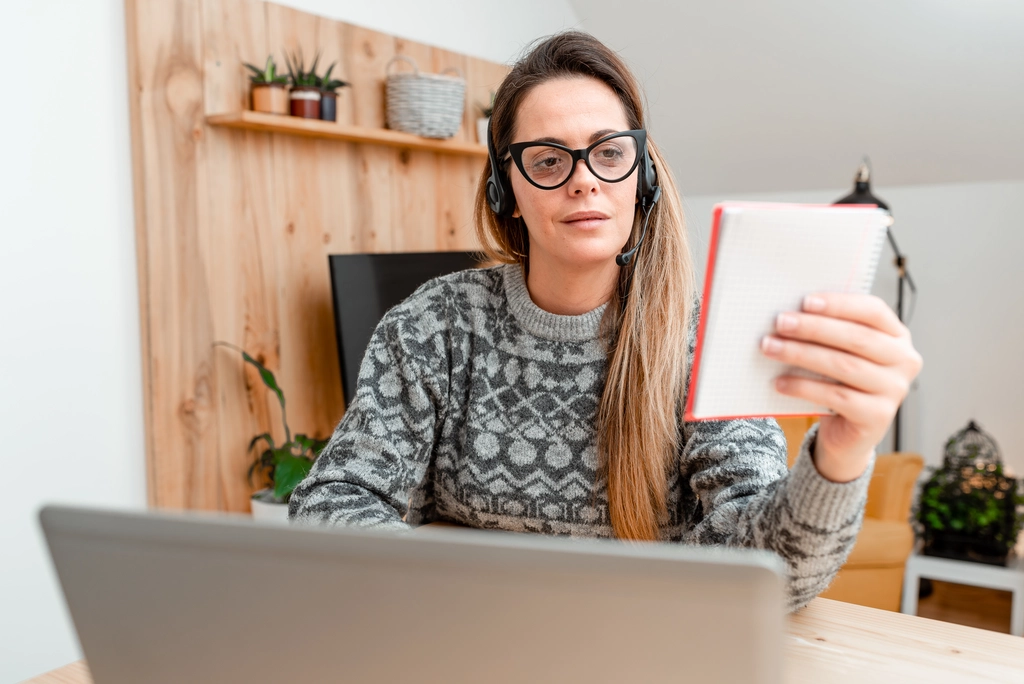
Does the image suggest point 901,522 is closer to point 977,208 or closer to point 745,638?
point 977,208

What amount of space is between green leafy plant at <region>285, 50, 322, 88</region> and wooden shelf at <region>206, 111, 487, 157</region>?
106mm

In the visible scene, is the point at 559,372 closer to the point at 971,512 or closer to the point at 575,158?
the point at 575,158

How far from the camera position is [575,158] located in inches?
43.5

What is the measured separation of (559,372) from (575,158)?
0.27 metres

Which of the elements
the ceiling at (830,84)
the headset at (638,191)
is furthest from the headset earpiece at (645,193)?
the ceiling at (830,84)

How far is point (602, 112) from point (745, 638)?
885mm

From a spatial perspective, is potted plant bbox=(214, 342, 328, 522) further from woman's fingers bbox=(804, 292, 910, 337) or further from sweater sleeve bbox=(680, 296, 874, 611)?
woman's fingers bbox=(804, 292, 910, 337)

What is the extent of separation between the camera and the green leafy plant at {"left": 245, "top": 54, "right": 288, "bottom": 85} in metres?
2.33

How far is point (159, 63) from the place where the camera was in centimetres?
213

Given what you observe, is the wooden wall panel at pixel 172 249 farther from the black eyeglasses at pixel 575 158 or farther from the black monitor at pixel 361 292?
the black eyeglasses at pixel 575 158

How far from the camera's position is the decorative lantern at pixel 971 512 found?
291 cm

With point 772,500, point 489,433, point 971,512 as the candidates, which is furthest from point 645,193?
point 971,512

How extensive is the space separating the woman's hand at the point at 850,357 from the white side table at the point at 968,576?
8.35ft

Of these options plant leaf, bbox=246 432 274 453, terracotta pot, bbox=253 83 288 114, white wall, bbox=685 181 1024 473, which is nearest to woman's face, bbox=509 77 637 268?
terracotta pot, bbox=253 83 288 114
